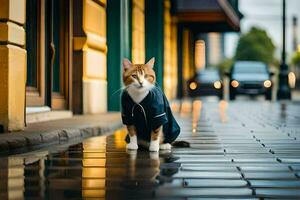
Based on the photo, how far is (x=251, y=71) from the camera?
31969 mm

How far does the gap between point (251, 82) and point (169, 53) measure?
11.9 feet

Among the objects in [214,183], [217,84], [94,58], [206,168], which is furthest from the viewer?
[217,84]

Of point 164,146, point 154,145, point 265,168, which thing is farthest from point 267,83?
point 265,168

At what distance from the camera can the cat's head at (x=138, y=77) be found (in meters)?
6.89

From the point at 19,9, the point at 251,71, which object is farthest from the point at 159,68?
the point at 19,9

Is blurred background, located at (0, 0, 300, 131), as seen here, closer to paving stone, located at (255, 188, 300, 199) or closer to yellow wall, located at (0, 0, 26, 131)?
yellow wall, located at (0, 0, 26, 131)

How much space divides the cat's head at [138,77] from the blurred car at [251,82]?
77.6ft

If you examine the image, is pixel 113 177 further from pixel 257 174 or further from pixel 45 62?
pixel 45 62

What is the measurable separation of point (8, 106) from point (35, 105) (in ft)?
9.21

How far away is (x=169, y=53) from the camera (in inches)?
1216

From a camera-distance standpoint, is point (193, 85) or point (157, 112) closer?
point (157, 112)

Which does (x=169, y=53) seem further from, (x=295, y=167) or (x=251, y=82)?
(x=295, y=167)

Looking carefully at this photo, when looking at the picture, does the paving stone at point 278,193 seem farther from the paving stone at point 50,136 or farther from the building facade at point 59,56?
the building facade at point 59,56

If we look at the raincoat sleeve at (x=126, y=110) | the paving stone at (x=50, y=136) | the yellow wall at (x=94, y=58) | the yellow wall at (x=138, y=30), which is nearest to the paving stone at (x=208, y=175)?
the raincoat sleeve at (x=126, y=110)
